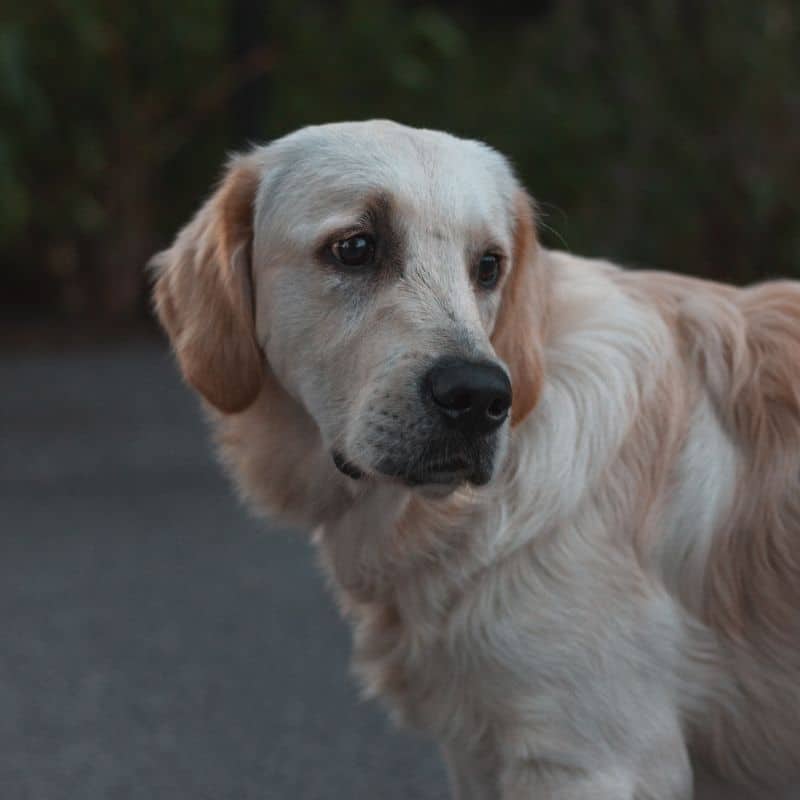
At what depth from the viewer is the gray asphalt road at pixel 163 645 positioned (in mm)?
4645

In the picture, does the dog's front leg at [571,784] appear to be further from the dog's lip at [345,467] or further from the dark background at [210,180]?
the dark background at [210,180]

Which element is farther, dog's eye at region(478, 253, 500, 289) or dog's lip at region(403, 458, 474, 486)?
dog's eye at region(478, 253, 500, 289)

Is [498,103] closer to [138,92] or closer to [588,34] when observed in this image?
[588,34]

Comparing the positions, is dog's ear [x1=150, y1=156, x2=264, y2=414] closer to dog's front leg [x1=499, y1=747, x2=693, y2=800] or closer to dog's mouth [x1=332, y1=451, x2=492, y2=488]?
dog's mouth [x1=332, y1=451, x2=492, y2=488]

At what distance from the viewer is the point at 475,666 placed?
3289 mm

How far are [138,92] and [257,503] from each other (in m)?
9.54

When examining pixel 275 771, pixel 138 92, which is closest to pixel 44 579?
pixel 275 771

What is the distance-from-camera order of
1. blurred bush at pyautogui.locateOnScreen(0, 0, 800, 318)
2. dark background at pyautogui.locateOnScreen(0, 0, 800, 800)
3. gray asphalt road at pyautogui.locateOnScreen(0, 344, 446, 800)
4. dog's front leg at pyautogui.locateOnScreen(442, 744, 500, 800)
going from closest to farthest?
dog's front leg at pyautogui.locateOnScreen(442, 744, 500, 800) → gray asphalt road at pyautogui.locateOnScreen(0, 344, 446, 800) → dark background at pyautogui.locateOnScreen(0, 0, 800, 800) → blurred bush at pyautogui.locateOnScreen(0, 0, 800, 318)

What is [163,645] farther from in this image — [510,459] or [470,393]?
[470,393]

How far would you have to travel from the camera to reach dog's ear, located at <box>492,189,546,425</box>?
3422 millimetres

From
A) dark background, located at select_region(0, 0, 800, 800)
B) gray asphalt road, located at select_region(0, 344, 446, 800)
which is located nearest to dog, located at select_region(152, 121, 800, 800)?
gray asphalt road, located at select_region(0, 344, 446, 800)

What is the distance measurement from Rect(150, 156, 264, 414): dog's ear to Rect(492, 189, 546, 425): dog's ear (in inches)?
21.0

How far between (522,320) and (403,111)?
32.4 ft

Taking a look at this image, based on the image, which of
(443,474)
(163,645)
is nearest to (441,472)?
(443,474)
